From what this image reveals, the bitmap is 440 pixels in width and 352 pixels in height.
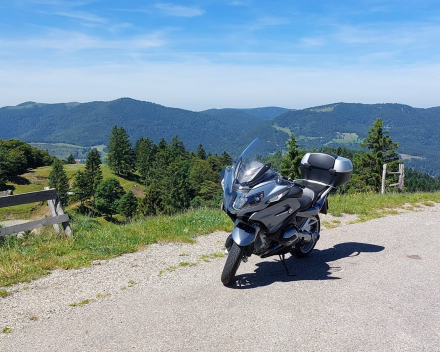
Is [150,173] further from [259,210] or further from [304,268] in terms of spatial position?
[259,210]

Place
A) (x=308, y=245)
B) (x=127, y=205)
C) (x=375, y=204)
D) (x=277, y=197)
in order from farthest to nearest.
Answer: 1. (x=127, y=205)
2. (x=375, y=204)
3. (x=308, y=245)
4. (x=277, y=197)

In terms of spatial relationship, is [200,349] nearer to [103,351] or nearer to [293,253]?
[103,351]

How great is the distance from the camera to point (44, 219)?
7.32 metres

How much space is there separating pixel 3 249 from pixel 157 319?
12.8 ft

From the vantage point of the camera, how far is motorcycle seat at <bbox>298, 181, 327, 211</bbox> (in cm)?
630

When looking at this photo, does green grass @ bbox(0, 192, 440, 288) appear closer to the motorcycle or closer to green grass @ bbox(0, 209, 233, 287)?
green grass @ bbox(0, 209, 233, 287)

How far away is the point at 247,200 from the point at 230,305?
139 cm

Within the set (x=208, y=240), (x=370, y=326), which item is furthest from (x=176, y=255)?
(x=370, y=326)

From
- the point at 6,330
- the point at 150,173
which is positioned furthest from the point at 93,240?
the point at 150,173

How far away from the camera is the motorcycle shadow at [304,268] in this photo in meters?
5.82

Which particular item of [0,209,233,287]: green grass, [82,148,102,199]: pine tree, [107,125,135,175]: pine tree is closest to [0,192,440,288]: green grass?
[0,209,233,287]: green grass

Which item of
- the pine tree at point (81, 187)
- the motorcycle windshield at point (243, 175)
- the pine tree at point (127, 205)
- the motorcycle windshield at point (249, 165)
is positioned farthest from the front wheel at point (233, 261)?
the pine tree at point (81, 187)

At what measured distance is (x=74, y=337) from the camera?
4043mm

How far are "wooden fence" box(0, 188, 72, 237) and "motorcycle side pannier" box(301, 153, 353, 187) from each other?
498 cm
